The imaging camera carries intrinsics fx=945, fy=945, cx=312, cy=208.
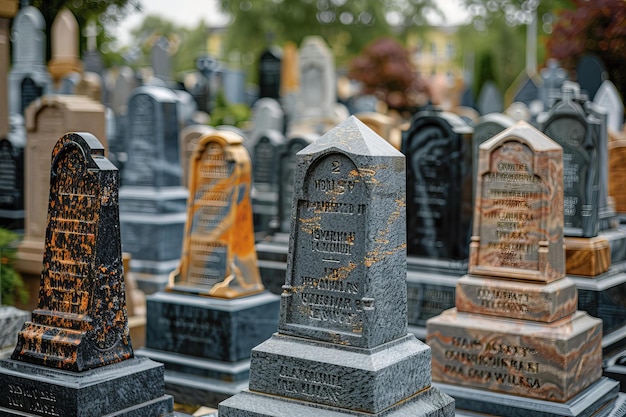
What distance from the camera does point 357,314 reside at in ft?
16.9

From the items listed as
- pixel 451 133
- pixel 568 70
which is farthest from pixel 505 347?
pixel 568 70

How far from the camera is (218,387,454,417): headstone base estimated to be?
5094 mm

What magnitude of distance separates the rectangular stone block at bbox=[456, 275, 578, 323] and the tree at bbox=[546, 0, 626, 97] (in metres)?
16.5

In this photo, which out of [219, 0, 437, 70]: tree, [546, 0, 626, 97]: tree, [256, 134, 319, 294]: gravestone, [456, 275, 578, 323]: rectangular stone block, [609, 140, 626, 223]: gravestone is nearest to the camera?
[456, 275, 578, 323]: rectangular stone block

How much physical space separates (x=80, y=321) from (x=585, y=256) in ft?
15.7

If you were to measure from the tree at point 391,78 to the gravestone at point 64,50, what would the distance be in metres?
14.8

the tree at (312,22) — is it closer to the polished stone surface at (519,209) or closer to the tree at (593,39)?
the tree at (593,39)

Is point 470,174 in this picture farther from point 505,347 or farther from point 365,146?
point 365,146

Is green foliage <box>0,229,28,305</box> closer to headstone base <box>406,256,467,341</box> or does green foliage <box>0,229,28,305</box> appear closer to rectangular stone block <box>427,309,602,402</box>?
headstone base <box>406,256,467,341</box>

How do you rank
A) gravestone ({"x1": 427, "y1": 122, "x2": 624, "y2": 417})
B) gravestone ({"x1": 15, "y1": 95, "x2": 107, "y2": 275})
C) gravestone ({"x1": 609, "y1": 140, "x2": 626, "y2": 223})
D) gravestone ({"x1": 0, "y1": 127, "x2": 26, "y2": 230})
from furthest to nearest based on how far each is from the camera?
1. gravestone ({"x1": 0, "y1": 127, "x2": 26, "y2": 230})
2. gravestone ({"x1": 609, "y1": 140, "x2": 626, "y2": 223})
3. gravestone ({"x1": 15, "y1": 95, "x2": 107, "y2": 275})
4. gravestone ({"x1": 427, "y1": 122, "x2": 624, "y2": 417})

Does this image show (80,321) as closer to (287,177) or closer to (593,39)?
(287,177)

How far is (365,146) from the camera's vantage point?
17.0 feet

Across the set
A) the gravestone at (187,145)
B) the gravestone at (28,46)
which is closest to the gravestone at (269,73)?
the gravestone at (28,46)

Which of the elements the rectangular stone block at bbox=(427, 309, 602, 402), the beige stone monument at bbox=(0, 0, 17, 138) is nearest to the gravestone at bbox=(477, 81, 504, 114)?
the beige stone monument at bbox=(0, 0, 17, 138)
